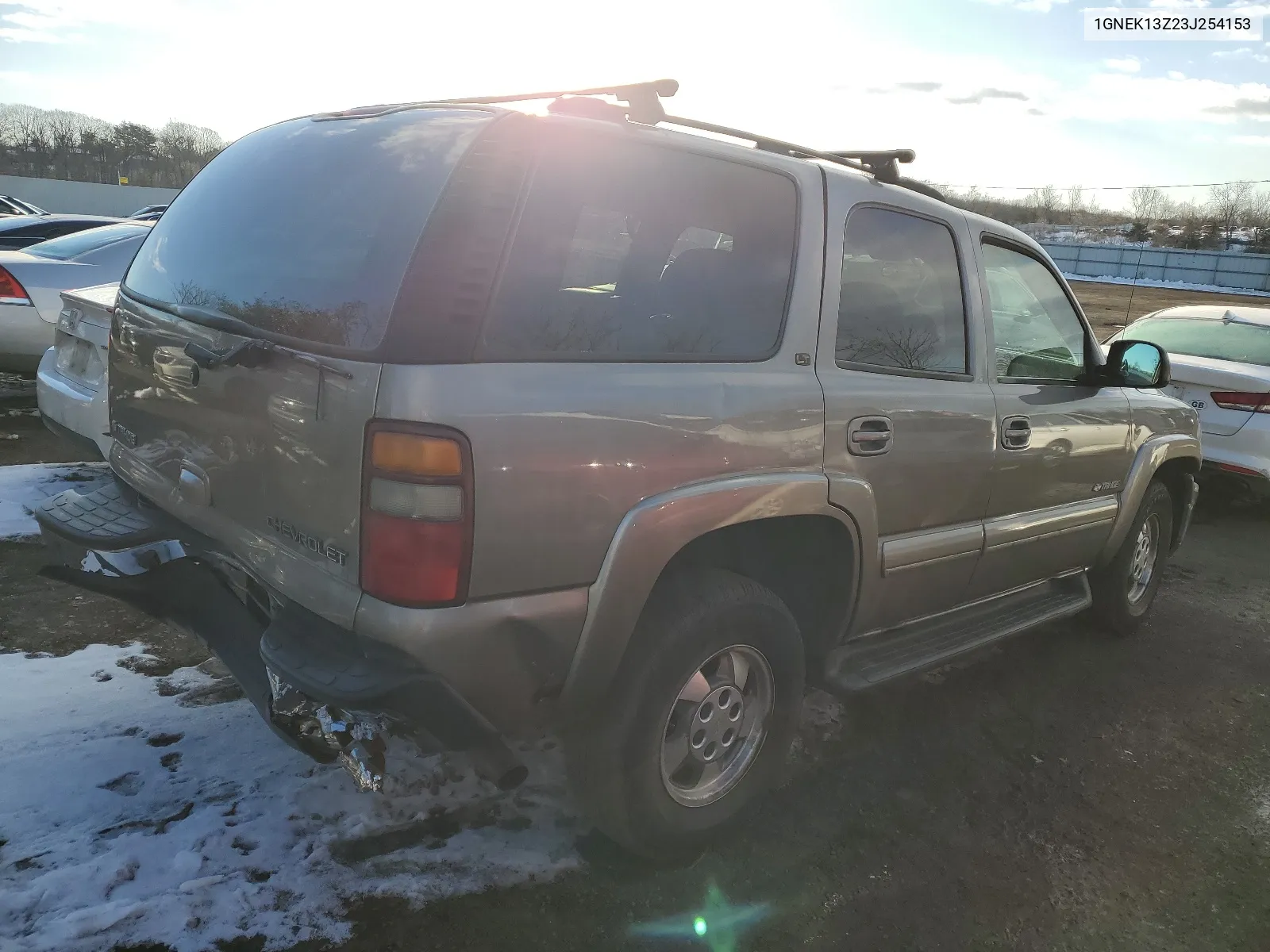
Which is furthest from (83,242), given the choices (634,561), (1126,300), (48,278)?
(1126,300)

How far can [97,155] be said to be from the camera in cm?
5919

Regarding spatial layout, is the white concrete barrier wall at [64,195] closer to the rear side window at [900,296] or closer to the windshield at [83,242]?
the windshield at [83,242]

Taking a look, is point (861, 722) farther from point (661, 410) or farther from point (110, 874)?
point (110, 874)

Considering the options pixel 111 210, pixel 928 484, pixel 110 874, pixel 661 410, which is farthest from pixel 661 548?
pixel 111 210

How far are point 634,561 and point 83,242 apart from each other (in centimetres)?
697

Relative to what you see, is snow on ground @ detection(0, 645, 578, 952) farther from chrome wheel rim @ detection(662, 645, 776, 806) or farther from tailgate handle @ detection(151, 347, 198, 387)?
tailgate handle @ detection(151, 347, 198, 387)

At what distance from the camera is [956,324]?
331cm

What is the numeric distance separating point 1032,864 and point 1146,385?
228cm

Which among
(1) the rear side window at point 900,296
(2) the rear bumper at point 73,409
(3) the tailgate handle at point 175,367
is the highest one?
(1) the rear side window at point 900,296

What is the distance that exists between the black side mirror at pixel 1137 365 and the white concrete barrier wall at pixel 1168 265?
160 ft

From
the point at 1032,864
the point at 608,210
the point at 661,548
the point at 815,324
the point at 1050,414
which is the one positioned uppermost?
the point at 608,210

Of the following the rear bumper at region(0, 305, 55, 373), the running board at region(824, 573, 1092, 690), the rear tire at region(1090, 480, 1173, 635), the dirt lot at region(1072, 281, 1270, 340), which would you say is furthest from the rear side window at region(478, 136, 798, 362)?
the dirt lot at region(1072, 281, 1270, 340)

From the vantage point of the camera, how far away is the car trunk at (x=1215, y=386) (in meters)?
6.63

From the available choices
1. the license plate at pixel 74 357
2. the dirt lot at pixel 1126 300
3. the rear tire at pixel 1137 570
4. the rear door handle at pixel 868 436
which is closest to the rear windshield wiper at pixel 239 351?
the rear door handle at pixel 868 436
